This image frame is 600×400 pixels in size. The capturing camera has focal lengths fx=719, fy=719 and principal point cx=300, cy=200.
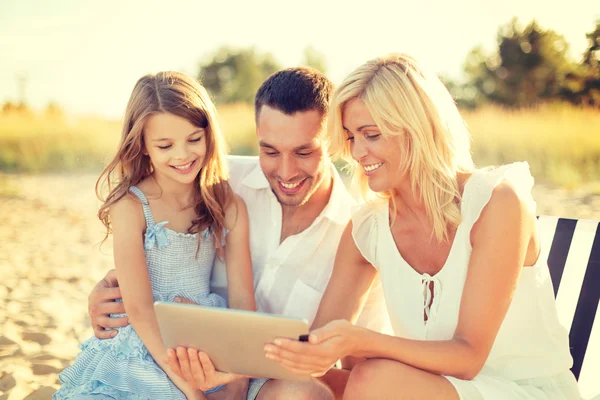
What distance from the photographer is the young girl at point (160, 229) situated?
3.26 metres

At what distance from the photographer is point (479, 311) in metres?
2.83

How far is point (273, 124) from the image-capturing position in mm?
3684

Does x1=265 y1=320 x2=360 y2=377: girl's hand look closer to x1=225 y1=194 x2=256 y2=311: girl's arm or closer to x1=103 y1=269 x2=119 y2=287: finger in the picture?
x1=225 y1=194 x2=256 y2=311: girl's arm

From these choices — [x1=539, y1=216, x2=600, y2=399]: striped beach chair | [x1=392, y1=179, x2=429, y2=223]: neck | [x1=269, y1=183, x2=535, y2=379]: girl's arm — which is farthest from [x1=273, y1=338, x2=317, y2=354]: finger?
[x1=539, y1=216, x2=600, y2=399]: striped beach chair

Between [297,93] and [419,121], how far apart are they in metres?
0.85

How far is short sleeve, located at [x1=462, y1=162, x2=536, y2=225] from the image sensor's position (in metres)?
2.97

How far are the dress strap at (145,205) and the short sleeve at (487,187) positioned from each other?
4.92 feet

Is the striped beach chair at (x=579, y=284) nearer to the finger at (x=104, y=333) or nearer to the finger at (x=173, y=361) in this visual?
the finger at (x=173, y=361)

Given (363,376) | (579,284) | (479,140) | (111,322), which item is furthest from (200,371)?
(479,140)

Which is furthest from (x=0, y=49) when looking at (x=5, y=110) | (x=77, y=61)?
(x=5, y=110)

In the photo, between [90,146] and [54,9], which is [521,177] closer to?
[90,146]

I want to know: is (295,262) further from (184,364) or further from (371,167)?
(184,364)

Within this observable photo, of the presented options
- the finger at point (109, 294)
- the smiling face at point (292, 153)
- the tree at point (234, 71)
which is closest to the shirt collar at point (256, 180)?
the smiling face at point (292, 153)

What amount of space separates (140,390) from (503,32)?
69.7 ft
